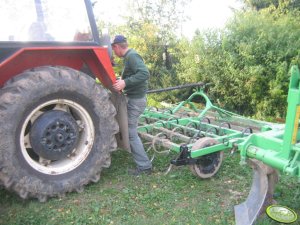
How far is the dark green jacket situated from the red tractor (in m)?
0.25

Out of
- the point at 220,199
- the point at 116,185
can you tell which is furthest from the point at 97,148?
the point at 220,199

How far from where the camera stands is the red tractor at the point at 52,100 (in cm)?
323

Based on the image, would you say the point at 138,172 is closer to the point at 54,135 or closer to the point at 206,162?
the point at 206,162

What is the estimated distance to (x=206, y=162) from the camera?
13.0 ft

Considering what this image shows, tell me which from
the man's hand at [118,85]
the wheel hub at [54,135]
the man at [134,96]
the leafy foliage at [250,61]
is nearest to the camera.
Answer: the wheel hub at [54,135]

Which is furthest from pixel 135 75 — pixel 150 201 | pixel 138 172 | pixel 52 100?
pixel 150 201

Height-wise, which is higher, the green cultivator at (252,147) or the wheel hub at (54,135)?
the wheel hub at (54,135)

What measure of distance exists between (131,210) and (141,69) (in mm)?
1533

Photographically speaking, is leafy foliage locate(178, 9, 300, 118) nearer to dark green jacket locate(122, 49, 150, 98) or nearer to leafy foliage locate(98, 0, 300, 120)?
leafy foliage locate(98, 0, 300, 120)

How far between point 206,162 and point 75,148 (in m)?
1.41

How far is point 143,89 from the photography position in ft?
13.7

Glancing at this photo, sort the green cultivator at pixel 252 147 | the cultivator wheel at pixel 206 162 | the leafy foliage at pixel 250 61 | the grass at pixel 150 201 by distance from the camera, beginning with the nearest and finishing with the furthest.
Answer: the green cultivator at pixel 252 147 < the grass at pixel 150 201 < the cultivator wheel at pixel 206 162 < the leafy foliage at pixel 250 61

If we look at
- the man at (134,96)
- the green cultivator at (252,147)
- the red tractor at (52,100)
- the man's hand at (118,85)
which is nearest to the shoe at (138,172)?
the man at (134,96)

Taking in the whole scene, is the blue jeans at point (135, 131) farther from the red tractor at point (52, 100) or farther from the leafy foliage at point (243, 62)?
the leafy foliage at point (243, 62)
